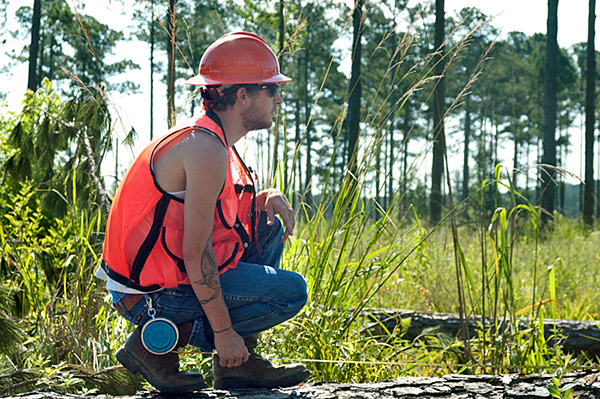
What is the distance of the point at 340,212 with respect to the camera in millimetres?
2627

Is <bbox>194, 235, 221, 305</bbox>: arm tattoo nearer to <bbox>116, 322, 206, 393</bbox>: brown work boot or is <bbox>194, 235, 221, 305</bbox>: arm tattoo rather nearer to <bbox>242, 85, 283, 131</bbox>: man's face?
<bbox>116, 322, 206, 393</bbox>: brown work boot

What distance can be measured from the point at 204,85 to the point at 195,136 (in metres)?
0.28

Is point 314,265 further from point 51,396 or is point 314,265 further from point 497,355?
point 51,396

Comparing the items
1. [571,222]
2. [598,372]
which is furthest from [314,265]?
[571,222]

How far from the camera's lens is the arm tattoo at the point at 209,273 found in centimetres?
165

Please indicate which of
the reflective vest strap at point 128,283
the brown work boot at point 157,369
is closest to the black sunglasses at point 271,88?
the reflective vest strap at point 128,283

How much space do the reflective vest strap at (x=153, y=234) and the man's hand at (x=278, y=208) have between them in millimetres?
526

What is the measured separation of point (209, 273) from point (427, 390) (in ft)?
2.63

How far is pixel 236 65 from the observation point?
6.02ft

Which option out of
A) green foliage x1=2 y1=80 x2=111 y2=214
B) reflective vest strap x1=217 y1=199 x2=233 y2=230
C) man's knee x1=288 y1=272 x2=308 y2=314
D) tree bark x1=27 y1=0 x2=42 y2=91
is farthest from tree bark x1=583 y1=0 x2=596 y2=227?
reflective vest strap x1=217 y1=199 x2=233 y2=230

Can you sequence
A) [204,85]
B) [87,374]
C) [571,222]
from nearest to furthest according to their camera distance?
[204,85]
[87,374]
[571,222]

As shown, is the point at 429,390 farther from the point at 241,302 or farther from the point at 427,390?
the point at 241,302

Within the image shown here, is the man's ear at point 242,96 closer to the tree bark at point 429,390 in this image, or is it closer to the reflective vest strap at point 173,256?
the reflective vest strap at point 173,256

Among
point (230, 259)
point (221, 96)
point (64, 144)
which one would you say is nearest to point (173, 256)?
point (230, 259)
